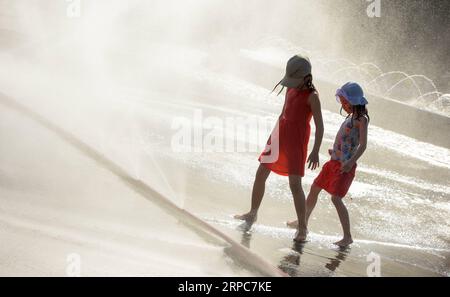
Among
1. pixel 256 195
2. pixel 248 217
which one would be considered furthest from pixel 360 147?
pixel 248 217

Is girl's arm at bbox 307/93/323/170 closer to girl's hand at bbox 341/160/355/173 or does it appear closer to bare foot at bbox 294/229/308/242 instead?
girl's hand at bbox 341/160/355/173

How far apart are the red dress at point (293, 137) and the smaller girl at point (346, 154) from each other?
0.95 feet

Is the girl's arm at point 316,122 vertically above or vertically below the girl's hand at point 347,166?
above

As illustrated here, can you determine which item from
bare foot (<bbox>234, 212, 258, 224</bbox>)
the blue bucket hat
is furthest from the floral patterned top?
bare foot (<bbox>234, 212, 258, 224</bbox>)

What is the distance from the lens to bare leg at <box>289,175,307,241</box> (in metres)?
4.89

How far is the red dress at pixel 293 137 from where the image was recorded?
506 centimetres

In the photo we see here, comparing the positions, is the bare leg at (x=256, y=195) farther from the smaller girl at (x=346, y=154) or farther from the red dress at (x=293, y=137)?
the smaller girl at (x=346, y=154)

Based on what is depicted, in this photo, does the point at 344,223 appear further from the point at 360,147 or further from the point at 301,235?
the point at 360,147

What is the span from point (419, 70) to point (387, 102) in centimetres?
2221

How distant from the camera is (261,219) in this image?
529 centimetres

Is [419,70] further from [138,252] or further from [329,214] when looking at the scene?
[138,252]

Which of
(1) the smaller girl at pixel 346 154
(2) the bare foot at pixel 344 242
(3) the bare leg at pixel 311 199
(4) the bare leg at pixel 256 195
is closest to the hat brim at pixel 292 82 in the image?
(1) the smaller girl at pixel 346 154

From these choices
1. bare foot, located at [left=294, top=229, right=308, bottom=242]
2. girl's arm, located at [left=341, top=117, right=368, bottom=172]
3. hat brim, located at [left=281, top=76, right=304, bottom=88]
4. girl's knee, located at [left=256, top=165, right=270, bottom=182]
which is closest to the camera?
bare foot, located at [left=294, top=229, right=308, bottom=242]
